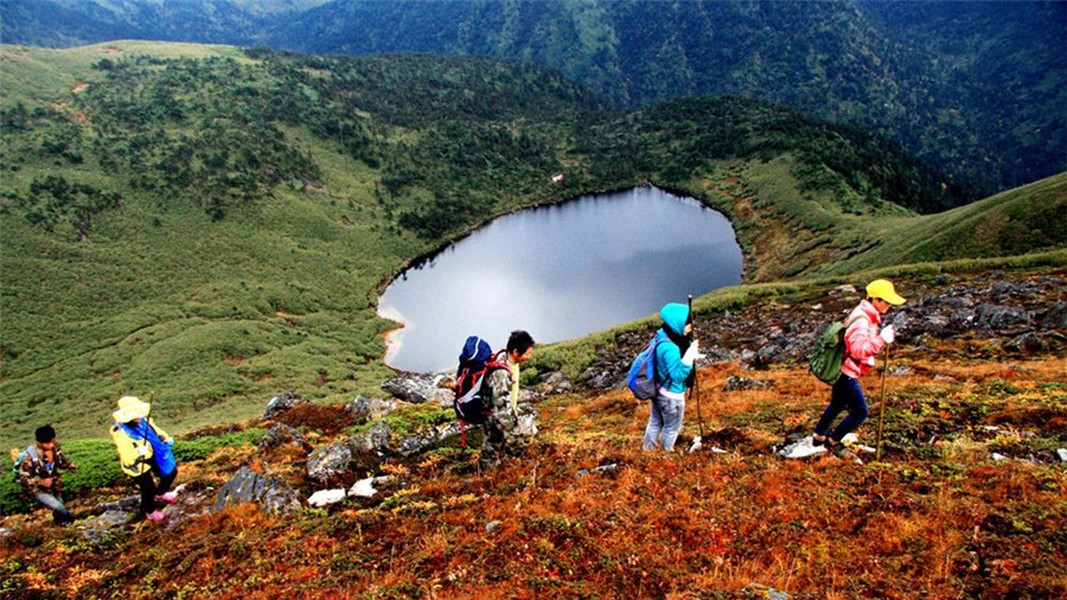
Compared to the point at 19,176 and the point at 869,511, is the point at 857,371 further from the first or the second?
the point at 19,176

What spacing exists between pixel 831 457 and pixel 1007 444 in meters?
2.86

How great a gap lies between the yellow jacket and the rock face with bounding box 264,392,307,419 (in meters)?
12.2

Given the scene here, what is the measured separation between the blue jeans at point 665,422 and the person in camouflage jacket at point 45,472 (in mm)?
12162

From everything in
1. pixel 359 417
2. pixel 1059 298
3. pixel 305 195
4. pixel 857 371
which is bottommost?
pixel 359 417

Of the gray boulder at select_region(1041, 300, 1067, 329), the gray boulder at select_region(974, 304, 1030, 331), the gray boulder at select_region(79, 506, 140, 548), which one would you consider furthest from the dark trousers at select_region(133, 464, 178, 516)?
the gray boulder at select_region(1041, 300, 1067, 329)

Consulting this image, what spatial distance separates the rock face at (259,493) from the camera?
10.3 m

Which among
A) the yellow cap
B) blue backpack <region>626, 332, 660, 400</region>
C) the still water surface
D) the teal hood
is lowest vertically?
the still water surface

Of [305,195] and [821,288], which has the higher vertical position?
[305,195]

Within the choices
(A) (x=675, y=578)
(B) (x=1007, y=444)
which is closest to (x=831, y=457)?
(B) (x=1007, y=444)

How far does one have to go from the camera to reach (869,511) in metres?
7.04

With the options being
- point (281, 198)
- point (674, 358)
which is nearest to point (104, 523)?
point (674, 358)

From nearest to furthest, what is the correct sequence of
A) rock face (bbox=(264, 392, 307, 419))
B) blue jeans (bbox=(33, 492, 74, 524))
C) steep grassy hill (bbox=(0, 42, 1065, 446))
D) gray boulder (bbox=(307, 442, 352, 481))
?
blue jeans (bbox=(33, 492, 74, 524)), gray boulder (bbox=(307, 442, 352, 481)), rock face (bbox=(264, 392, 307, 419)), steep grassy hill (bbox=(0, 42, 1065, 446))

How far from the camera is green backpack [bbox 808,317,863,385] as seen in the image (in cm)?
866

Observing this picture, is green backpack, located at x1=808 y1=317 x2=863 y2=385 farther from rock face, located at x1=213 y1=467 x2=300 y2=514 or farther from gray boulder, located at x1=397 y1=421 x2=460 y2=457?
rock face, located at x1=213 y1=467 x2=300 y2=514
